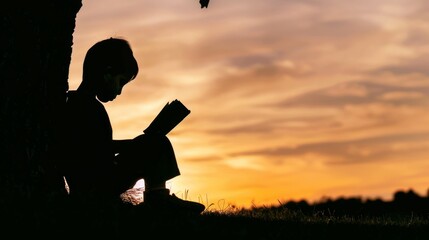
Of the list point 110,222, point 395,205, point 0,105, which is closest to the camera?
point 110,222

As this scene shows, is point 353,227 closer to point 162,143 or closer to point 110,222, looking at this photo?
point 162,143

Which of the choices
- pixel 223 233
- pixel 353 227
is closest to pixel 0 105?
pixel 223 233

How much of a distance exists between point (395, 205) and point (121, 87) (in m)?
10.7

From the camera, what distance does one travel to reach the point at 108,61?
7.92 meters

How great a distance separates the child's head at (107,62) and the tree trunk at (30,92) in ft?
1.15

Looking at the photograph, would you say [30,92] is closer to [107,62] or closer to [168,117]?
[107,62]

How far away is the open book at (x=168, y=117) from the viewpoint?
7.51 m

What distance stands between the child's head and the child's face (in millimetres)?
32

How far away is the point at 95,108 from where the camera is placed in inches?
310

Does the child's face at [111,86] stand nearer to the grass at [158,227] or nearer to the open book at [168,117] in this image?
the open book at [168,117]

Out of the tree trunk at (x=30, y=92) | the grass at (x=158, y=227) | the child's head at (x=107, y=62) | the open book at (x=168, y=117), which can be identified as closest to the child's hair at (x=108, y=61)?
the child's head at (x=107, y=62)

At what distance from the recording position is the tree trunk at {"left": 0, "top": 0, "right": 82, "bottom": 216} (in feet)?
25.2

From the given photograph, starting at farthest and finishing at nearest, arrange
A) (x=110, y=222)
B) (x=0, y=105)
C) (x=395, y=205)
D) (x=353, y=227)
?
1. (x=395, y=205)
2. (x=353, y=227)
3. (x=0, y=105)
4. (x=110, y=222)

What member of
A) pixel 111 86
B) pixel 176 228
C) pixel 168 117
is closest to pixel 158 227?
pixel 176 228
